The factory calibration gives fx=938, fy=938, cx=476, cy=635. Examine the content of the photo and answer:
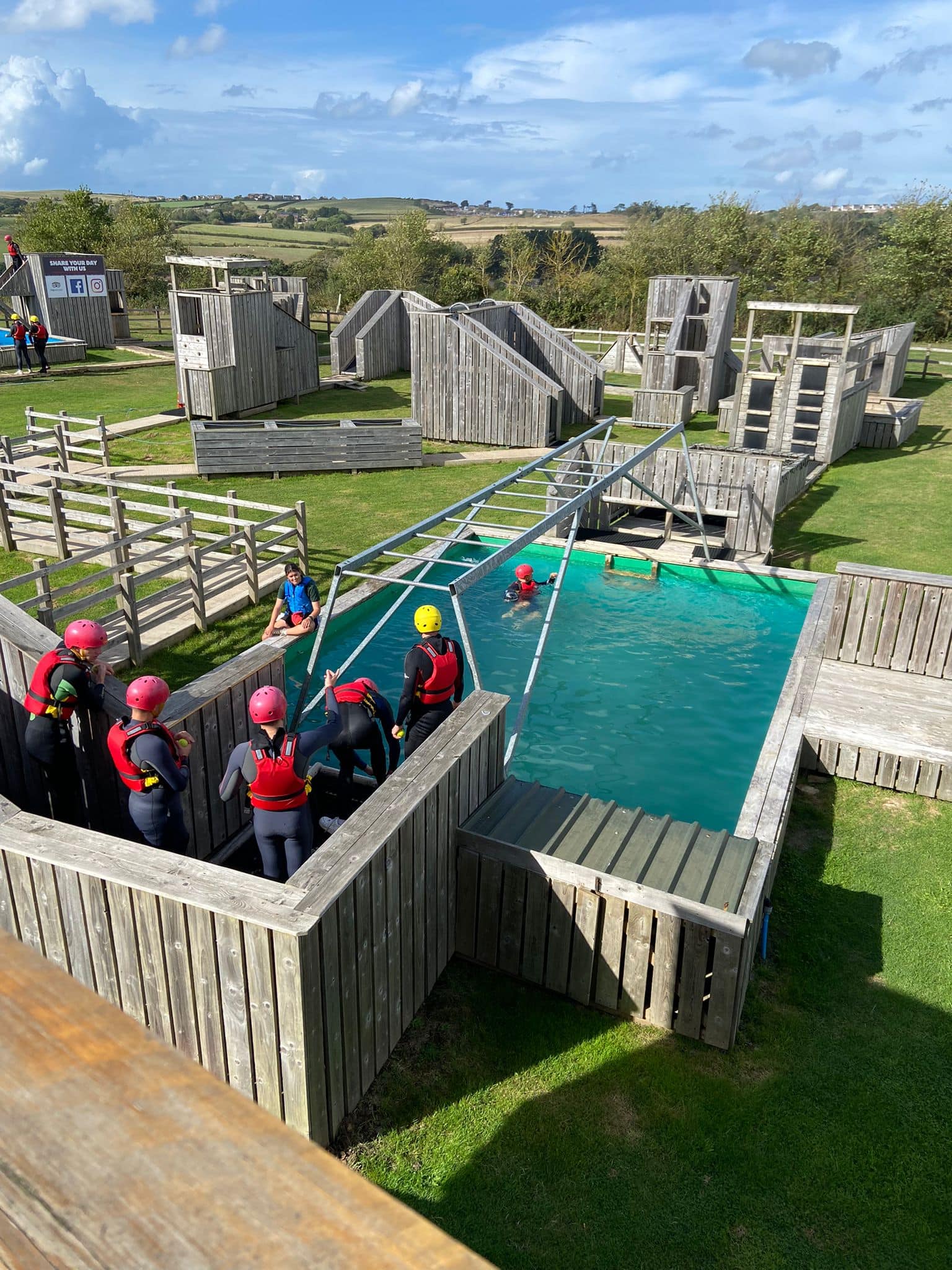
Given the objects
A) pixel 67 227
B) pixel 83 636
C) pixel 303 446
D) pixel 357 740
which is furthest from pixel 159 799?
pixel 67 227

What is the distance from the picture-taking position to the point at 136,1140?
1150mm

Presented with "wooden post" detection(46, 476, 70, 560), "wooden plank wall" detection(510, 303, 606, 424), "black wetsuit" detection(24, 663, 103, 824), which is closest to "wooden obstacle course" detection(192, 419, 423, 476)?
"wooden post" detection(46, 476, 70, 560)

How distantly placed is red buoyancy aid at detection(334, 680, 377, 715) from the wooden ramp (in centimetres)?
145

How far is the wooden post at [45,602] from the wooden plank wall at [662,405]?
17425 millimetres

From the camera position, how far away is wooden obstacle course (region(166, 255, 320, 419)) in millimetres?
22656

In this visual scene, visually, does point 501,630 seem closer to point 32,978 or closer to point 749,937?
point 749,937

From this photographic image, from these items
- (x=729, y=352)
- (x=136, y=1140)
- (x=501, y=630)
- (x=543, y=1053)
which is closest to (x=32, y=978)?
(x=136, y=1140)

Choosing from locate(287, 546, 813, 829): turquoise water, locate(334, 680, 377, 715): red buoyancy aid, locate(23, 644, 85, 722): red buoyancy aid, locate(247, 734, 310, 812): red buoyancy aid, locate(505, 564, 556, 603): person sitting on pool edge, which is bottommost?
locate(287, 546, 813, 829): turquoise water

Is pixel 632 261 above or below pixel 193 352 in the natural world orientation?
above

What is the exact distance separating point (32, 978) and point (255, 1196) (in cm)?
52

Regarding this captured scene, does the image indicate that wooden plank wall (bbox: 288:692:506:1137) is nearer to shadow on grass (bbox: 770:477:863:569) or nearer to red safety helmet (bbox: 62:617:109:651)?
red safety helmet (bbox: 62:617:109:651)

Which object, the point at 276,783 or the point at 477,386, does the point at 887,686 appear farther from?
the point at 477,386

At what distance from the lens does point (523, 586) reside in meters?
13.9

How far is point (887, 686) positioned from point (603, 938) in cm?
566
